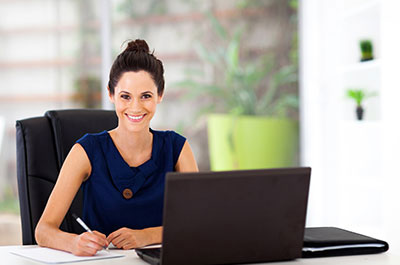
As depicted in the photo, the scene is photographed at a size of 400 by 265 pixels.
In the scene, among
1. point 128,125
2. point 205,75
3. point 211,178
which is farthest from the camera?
point 205,75

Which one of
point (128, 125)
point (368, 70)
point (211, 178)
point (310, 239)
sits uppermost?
point (368, 70)

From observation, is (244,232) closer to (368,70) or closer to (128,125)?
(128,125)

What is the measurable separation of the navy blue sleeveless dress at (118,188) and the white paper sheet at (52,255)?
0.32 m

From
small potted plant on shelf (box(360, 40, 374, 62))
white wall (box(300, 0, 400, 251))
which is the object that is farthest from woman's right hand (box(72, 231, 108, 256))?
small potted plant on shelf (box(360, 40, 374, 62))

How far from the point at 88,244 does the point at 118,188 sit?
398 millimetres

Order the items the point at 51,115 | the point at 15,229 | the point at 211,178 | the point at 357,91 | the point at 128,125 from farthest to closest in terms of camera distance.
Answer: the point at 15,229
the point at 357,91
the point at 51,115
the point at 128,125
the point at 211,178

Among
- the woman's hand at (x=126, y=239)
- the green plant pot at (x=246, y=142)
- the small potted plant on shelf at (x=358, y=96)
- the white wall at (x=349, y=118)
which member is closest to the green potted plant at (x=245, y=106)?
the green plant pot at (x=246, y=142)

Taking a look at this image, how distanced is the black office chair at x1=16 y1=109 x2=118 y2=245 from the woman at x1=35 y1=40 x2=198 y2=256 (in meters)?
0.15

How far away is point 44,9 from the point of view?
3898mm

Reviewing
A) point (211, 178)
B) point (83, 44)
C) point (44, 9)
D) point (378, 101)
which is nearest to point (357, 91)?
point (378, 101)

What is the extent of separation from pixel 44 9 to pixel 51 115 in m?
2.19

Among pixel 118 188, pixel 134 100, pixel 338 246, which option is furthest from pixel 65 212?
pixel 338 246

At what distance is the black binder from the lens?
54.1 inches

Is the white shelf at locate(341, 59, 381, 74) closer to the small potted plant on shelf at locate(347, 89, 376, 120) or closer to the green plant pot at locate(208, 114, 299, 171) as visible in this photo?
the small potted plant on shelf at locate(347, 89, 376, 120)
